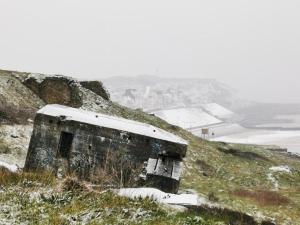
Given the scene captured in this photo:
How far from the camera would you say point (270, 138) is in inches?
4117

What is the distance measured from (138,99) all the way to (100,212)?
16341 cm

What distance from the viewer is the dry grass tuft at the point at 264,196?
24.4 metres

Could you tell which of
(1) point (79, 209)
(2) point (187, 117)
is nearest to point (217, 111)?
(2) point (187, 117)

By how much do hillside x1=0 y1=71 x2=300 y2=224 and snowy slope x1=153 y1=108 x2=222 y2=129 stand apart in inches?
3305

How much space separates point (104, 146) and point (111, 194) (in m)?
7.98

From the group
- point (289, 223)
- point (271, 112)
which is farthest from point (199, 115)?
point (289, 223)

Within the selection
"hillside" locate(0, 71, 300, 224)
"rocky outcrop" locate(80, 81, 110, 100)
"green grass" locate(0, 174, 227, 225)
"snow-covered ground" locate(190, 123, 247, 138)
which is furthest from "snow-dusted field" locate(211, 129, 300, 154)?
"green grass" locate(0, 174, 227, 225)

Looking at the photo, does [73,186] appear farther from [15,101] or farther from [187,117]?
[187,117]

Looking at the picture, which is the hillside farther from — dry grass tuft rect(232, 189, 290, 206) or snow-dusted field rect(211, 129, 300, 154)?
snow-dusted field rect(211, 129, 300, 154)

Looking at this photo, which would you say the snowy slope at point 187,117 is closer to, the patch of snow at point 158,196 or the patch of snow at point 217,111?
the patch of snow at point 217,111

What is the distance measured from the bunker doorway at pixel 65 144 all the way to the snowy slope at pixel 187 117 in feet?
343

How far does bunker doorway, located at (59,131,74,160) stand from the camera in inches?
788

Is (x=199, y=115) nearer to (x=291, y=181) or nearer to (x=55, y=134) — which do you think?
(x=291, y=181)

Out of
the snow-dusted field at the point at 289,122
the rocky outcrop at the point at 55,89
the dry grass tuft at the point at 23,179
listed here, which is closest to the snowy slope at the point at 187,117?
the snow-dusted field at the point at 289,122
